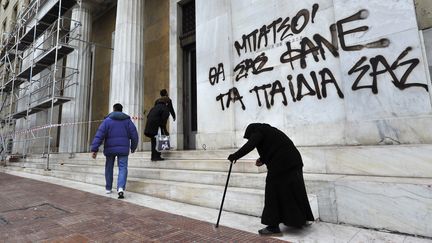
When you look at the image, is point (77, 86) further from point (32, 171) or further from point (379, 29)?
point (379, 29)

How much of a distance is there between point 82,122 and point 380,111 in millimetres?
12992

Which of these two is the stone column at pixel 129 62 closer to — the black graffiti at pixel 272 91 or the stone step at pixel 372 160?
the black graffiti at pixel 272 91

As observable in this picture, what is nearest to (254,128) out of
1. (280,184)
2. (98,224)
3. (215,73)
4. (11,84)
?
(280,184)

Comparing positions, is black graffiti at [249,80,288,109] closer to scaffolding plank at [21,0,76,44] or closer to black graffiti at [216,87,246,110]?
black graffiti at [216,87,246,110]

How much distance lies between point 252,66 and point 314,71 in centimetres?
169

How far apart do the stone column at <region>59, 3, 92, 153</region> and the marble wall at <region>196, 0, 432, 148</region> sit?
8.34m

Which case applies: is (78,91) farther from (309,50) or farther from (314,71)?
(314,71)

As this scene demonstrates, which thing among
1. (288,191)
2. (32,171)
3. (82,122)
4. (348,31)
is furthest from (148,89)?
(288,191)

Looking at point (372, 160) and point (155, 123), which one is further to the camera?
point (155, 123)

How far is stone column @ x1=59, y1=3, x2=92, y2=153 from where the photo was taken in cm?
1359

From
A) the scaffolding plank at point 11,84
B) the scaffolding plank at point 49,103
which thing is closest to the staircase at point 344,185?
the scaffolding plank at point 49,103

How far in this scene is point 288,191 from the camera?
336cm

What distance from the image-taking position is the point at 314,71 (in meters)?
5.79

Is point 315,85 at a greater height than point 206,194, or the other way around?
point 315,85
